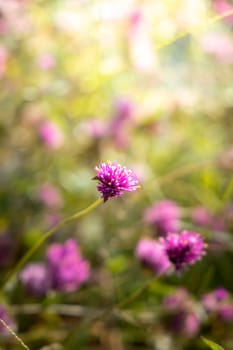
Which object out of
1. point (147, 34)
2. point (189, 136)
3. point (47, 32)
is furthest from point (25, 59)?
point (189, 136)

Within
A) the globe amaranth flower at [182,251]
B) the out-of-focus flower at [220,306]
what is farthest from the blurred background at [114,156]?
the globe amaranth flower at [182,251]

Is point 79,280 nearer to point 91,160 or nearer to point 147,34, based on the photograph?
point 91,160

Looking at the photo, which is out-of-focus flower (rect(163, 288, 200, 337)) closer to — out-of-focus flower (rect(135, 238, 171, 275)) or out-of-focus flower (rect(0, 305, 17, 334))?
out-of-focus flower (rect(135, 238, 171, 275))

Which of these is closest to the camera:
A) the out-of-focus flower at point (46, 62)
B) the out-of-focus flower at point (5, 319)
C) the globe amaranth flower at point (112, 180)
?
the globe amaranth flower at point (112, 180)

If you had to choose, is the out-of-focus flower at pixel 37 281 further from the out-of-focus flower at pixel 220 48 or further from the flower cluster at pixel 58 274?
the out-of-focus flower at pixel 220 48

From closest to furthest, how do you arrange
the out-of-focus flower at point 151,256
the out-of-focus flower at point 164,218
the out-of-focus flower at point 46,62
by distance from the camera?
1. the out-of-focus flower at point 151,256
2. the out-of-focus flower at point 164,218
3. the out-of-focus flower at point 46,62

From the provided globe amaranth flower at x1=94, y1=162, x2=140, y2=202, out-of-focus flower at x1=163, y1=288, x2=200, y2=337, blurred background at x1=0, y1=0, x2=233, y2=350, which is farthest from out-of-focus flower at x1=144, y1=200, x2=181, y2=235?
globe amaranth flower at x1=94, y1=162, x2=140, y2=202

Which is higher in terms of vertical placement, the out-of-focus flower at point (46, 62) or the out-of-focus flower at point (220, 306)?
the out-of-focus flower at point (46, 62)
